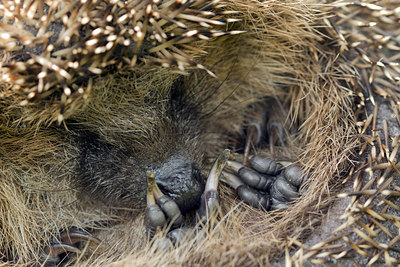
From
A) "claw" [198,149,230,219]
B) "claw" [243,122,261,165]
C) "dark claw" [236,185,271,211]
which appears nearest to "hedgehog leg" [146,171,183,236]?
"claw" [198,149,230,219]

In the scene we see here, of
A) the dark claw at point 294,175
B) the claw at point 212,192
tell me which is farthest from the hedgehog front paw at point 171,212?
the dark claw at point 294,175

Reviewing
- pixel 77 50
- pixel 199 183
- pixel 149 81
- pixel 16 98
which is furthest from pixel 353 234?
pixel 16 98

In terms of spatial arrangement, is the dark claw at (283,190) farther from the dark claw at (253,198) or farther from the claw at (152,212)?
the claw at (152,212)

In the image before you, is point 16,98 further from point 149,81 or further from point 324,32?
point 324,32

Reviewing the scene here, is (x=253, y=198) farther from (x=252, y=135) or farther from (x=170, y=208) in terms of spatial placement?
(x=252, y=135)

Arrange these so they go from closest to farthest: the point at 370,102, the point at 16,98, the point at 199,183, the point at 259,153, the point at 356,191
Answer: the point at 16,98 → the point at 356,191 → the point at 199,183 → the point at 370,102 → the point at 259,153

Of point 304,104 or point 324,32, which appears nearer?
point 324,32

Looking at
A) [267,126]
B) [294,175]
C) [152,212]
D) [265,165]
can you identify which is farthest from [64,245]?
[267,126]

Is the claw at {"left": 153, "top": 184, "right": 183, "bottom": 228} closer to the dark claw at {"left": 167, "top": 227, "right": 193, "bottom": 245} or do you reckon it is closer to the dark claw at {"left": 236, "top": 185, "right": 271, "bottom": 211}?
the dark claw at {"left": 167, "top": 227, "right": 193, "bottom": 245}

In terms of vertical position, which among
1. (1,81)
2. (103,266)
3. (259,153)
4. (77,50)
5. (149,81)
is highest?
(77,50)
